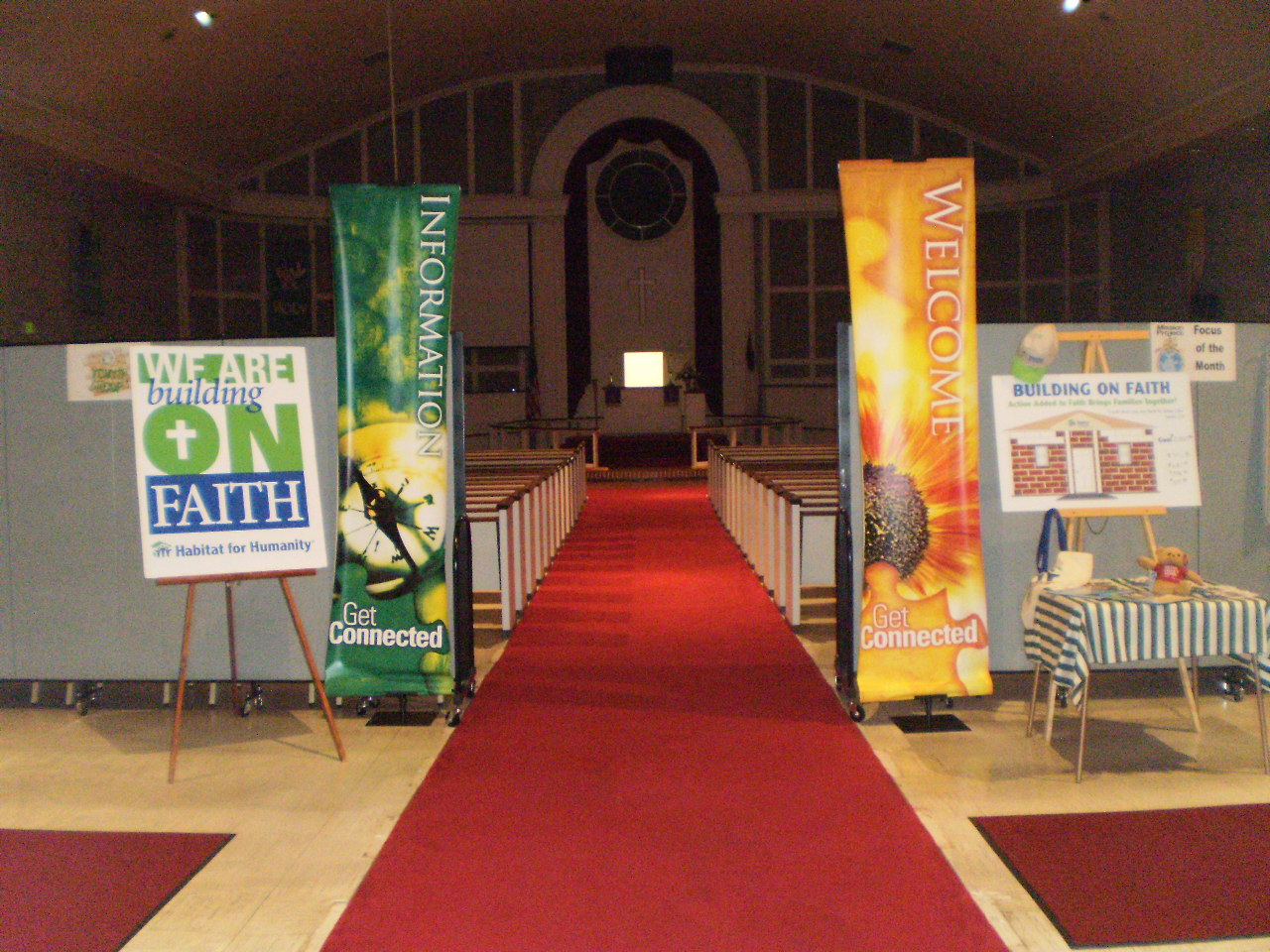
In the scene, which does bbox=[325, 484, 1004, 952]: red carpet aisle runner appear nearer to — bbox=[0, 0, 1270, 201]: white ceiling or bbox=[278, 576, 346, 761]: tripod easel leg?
bbox=[278, 576, 346, 761]: tripod easel leg

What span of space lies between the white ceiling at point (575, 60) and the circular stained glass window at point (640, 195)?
1.77 meters

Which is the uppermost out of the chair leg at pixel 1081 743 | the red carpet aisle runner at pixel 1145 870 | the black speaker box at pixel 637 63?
the black speaker box at pixel 637 63

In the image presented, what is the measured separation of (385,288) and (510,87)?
1449cm

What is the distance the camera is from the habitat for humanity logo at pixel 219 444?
4.06 meters

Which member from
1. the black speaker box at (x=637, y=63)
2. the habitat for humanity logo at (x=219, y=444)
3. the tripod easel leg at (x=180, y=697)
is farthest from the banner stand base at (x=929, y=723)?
the black speaker box at (x=637, y=63)

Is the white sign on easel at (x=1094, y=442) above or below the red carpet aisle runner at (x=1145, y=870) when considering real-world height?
above

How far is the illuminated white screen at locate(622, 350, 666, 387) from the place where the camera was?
18.3 meters

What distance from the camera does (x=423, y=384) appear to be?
4379 mm

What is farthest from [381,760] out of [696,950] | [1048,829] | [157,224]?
[157,224]

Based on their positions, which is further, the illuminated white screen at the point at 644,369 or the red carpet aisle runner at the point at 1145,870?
the illuminated white screen at the point at 644,369

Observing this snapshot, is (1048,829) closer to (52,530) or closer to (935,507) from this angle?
(935,507)

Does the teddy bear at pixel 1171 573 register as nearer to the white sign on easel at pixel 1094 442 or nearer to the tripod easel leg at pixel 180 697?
the white sign on easel at pixel 1094 442

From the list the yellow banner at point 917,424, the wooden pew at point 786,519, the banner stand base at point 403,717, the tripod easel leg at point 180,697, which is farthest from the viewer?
the wooden pew at point 786,519

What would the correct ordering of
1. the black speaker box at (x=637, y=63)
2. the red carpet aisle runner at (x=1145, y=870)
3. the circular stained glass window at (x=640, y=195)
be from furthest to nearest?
the circular stained glass window at (x=640, y=195), the black speaker box at (x=637, y=63), the red carpet aisle runner at (x=1145, y=870)
